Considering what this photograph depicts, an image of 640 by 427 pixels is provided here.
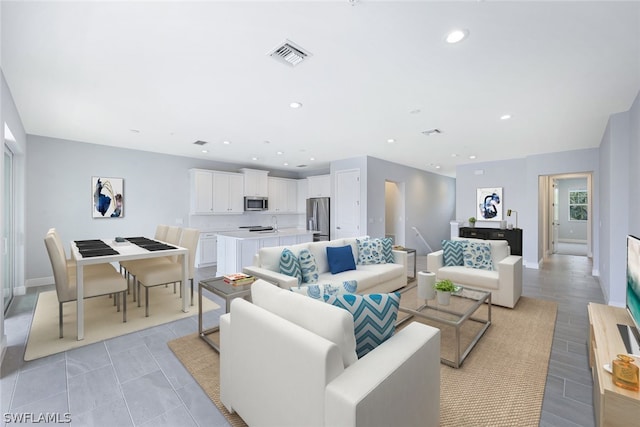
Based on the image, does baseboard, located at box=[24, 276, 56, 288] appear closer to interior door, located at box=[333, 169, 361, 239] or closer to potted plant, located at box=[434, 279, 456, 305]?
interior door, located at box=[333, 169, 361, 239]

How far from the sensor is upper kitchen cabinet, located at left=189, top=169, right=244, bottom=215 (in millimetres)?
6468

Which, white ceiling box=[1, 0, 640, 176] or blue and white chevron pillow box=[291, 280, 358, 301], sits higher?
white ceiling box=[1, 0, 640, 176]

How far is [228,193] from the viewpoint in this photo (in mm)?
7004

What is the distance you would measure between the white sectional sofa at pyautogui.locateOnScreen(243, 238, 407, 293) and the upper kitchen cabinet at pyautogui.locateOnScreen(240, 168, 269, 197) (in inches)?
159

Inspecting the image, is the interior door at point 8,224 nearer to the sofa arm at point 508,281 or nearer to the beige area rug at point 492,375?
the beige area rug at point 492,375

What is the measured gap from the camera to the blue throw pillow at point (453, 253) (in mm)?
4152

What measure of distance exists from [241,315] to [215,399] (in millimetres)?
785

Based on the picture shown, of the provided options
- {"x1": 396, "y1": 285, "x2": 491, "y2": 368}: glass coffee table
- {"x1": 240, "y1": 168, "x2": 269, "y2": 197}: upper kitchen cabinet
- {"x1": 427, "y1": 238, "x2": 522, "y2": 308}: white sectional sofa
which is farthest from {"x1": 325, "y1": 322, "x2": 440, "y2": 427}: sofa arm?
{"x1": 240, "y1": 168, "x2": 269, "y2": 197}: upper kitchen cabinet

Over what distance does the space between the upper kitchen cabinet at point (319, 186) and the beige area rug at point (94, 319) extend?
4.37 m

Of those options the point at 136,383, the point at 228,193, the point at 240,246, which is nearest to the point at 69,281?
the point at 136,383

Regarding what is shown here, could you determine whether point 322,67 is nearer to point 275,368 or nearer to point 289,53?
point 289,53

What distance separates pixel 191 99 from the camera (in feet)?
10.5

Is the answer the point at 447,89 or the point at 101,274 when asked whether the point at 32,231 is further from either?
the point at 447,89

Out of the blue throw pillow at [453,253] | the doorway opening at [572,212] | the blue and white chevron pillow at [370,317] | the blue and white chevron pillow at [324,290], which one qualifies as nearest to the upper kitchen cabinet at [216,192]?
the blue throw pillow at [453,253]
